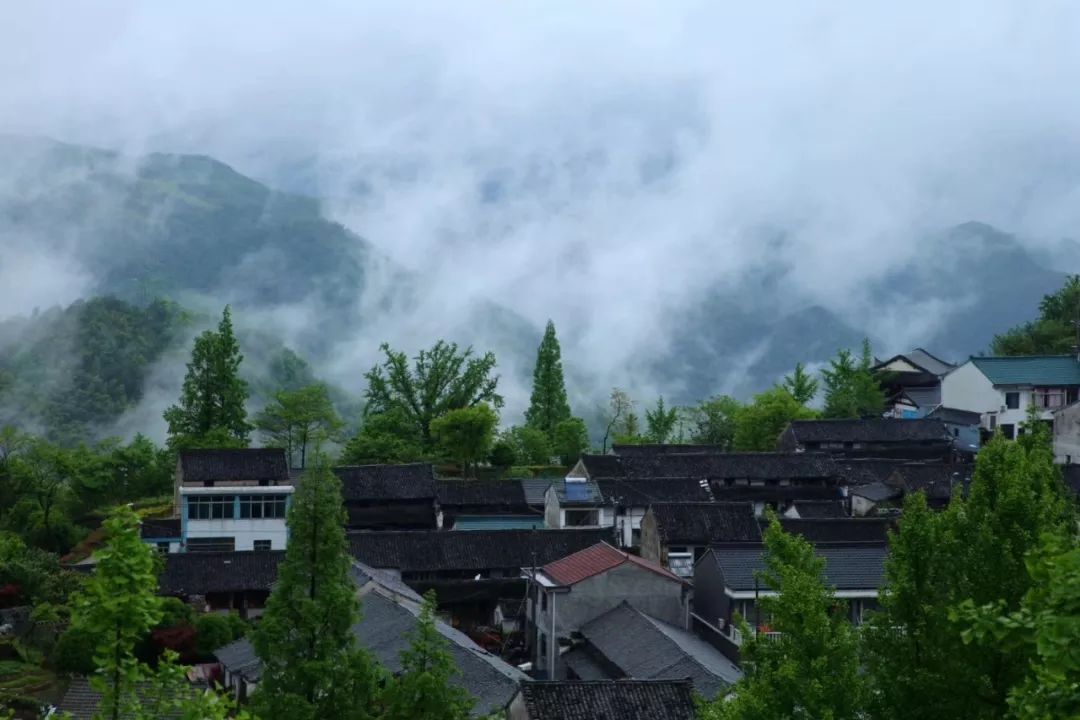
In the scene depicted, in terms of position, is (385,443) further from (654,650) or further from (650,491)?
(654,650)

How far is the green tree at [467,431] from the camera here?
146 feet

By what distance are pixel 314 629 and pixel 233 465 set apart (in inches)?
900

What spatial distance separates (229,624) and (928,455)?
2720 centimetres

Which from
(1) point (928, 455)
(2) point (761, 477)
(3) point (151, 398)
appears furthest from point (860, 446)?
(3) point (151, 398)

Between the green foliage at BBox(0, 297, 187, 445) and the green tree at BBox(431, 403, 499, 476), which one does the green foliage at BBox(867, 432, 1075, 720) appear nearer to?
the green tree at BBox(431, 403, 499, 476)

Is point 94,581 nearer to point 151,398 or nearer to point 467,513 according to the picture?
point 467,513

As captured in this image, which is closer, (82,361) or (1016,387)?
(1016,387)

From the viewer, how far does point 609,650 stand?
958 inches

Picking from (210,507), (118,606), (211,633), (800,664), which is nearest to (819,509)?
(210,507)

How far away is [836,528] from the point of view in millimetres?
32625

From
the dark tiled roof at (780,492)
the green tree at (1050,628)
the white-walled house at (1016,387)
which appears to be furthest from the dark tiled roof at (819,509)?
the green tree at (1050,628)

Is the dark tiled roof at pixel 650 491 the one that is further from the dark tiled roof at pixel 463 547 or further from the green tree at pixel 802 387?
the green tree at pixel 802 387

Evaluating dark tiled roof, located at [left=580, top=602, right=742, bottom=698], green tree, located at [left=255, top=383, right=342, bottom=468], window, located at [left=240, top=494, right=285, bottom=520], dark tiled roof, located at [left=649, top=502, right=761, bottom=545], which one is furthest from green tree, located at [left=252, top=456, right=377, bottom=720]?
green tree, located at [left=255, top=383, right=342, bottom=468]

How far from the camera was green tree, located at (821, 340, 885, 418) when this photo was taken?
172ft
